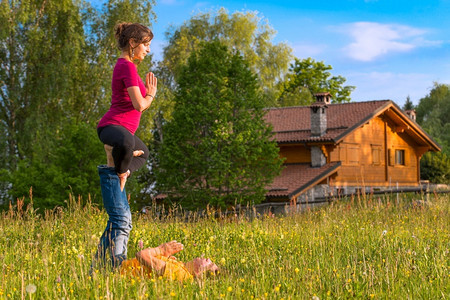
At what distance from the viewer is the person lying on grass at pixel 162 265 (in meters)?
5.65

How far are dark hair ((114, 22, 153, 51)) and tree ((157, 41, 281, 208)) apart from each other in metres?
16.4

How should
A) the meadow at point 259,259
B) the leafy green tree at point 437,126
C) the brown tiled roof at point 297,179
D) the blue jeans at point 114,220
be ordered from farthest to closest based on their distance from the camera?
the leafy green tree at point 437,126
the brown tiled roof at point 297,179
the blue jeans at point 114,220
the meadow at point 259,259

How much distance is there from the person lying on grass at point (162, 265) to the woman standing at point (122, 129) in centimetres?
20

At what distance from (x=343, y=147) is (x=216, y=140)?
13367 mm

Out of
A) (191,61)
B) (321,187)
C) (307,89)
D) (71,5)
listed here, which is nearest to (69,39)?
(71,5)

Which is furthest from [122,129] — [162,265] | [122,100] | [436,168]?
[436,168]

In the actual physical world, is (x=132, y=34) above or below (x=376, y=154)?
below

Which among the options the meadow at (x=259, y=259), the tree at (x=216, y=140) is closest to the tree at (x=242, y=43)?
the tree at (x=216, y=140)

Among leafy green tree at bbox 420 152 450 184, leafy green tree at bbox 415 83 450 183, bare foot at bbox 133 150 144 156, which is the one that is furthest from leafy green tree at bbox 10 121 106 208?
leafy green tree at bbox 420 152 450 184

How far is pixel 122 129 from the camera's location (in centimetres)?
575

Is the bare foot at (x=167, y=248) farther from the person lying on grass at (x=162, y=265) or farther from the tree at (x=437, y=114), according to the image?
the tree at (x=437, y=114)

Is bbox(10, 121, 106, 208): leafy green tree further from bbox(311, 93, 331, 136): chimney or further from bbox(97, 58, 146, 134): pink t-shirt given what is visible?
bbox(97, 58, 146, 134): pink t-shirt

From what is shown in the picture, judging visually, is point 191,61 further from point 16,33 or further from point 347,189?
point 347,189

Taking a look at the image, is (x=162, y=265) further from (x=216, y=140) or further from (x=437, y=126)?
(x=437, y=126)
